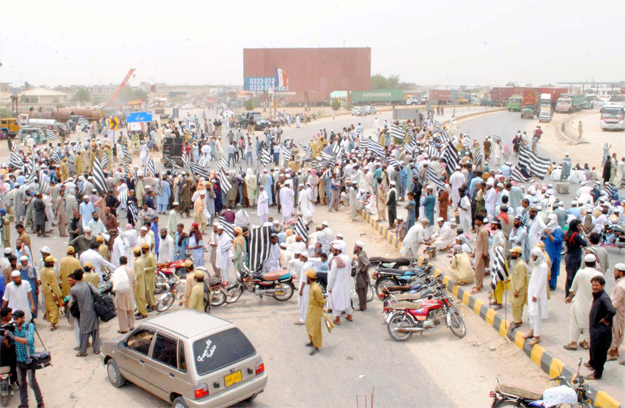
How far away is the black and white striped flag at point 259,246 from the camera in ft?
36.4

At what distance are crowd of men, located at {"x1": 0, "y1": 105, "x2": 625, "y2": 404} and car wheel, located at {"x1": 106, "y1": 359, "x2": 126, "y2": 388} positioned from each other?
1.01m

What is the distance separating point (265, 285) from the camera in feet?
34.4

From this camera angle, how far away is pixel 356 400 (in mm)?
7023

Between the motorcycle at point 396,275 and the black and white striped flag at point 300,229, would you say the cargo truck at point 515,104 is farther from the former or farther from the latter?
the motorcycle at point 396,275

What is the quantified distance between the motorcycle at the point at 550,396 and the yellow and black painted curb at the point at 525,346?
2.52ft

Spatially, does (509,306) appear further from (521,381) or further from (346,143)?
(346,143)

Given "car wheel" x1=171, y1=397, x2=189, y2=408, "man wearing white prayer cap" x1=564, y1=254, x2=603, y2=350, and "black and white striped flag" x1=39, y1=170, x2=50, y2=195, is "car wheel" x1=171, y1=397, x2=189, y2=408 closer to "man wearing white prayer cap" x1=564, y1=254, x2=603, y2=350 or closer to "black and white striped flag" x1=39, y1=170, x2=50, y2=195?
"man wearing white prayer cap" x1=564, y1=254, x2=603, y2=350

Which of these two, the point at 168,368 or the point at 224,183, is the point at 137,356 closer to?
the point at 168,368

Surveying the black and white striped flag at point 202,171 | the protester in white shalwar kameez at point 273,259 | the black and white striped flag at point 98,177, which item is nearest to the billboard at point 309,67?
the black and white striped flag at point 202,171

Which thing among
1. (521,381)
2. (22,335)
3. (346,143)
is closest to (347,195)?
(346,143)

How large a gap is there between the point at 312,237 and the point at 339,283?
303 centimetres

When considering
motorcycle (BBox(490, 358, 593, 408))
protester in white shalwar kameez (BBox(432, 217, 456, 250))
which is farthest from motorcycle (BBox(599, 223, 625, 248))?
motorcycle (BBox(490, 358, 593, 408))

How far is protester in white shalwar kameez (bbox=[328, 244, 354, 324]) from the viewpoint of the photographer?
9367 millimetres

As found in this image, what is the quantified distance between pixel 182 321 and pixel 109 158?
19.5m
